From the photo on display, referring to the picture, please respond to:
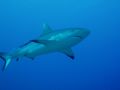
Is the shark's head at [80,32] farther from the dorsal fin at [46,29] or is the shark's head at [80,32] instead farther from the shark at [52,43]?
the dorsal fin at [46,29]

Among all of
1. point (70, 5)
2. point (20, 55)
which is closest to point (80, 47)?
point (70, 5)

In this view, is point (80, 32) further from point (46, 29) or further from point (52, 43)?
point (46, 29)

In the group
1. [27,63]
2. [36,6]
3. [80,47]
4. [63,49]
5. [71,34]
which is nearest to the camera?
[71,34]

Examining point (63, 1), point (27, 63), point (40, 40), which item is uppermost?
point (63, 1)

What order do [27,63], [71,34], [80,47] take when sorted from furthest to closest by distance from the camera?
[80,47] < [27,63] < [71,34]

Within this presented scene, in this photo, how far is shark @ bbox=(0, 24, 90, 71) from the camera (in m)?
3.75

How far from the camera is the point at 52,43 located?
3.94m

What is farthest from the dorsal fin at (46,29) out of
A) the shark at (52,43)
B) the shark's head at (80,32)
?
the shark's head at (80,32)

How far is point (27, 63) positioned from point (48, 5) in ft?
29.0

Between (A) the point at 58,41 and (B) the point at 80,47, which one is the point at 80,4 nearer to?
(B) the point at 80,47

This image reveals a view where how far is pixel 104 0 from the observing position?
102 ft

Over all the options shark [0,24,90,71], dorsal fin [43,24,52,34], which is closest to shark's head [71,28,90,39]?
shark [0,24,90,71]

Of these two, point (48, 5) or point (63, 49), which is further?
point (48, 5)

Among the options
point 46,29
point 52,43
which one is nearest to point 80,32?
point 52,43
